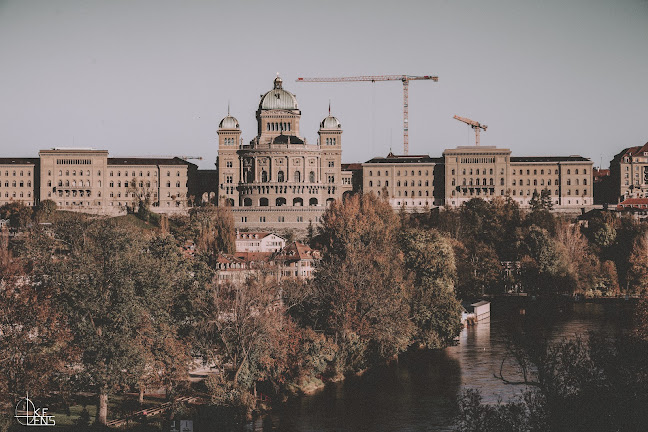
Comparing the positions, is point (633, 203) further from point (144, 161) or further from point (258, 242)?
point (144, 161)

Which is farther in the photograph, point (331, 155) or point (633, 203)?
point (331, 155)

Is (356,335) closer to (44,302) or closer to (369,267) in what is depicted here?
(369,267)

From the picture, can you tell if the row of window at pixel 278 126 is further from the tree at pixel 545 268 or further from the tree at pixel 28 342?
the tree at pixel 28 342

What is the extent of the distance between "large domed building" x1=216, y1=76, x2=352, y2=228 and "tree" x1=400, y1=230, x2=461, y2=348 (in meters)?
58.4

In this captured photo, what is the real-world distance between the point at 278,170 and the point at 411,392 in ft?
290

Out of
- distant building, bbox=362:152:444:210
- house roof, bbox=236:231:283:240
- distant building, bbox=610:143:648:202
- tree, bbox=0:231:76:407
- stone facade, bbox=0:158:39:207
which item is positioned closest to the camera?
tree, bbox=0:231:76:407

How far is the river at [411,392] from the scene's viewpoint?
4584 cm

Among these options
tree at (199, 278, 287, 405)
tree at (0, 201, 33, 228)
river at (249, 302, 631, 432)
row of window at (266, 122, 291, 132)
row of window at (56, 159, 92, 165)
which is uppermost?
row of window at (266, 122, 291, 132)

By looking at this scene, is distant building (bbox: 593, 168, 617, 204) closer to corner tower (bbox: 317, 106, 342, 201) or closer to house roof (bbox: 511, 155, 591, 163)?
house roof (bbox: 511, 155, 591, 163)

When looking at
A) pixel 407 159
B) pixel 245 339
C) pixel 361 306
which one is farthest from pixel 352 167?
pixel 245 339

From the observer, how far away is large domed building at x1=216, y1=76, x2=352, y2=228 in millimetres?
130750

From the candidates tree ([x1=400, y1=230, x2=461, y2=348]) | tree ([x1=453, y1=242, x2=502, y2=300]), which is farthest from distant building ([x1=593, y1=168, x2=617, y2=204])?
tree ([x1=400, y1=230, x2=461, y2=348])

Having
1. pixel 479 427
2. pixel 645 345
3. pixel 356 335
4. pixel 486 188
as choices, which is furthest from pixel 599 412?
pixel 486 188

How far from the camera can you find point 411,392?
172ft
